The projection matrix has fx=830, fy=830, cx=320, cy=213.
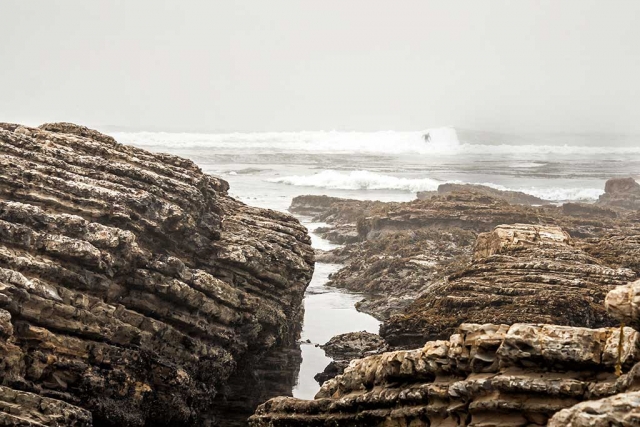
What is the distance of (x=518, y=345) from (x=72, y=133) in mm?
14425

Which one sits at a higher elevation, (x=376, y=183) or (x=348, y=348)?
(x=376, y=183)

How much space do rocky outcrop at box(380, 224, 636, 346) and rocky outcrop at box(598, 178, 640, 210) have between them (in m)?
38.5

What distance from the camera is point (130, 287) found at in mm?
18594

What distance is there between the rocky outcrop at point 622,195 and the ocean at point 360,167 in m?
4.63

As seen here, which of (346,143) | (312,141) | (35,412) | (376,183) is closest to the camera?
(35,412)

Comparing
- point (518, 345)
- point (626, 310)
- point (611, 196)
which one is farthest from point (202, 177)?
point (611, 196)

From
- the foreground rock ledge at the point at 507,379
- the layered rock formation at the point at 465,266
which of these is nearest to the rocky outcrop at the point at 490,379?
the foreground rock ledge at the point at 507,379

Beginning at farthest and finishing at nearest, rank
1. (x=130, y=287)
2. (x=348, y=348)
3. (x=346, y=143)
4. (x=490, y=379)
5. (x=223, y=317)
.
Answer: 1. (x=346, y=143)
2. (x=348, y=348)
3. (x=223, y=317)
4. (x=130, y=287)
5. (x=490, y=379)

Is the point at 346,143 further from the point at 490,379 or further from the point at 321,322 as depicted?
the point at 490,379

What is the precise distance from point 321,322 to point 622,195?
41.7m

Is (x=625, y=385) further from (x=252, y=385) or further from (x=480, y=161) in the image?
(x=480, y=161)

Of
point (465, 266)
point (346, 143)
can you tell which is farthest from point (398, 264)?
point (346, 143)

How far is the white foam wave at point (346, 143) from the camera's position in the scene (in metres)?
136

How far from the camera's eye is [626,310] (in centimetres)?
984
